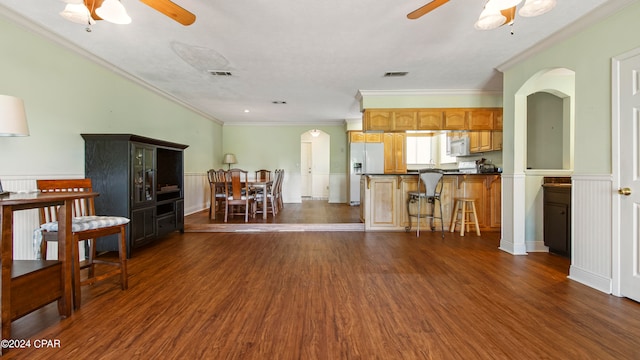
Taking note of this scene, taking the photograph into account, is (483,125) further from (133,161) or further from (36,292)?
(36,292)

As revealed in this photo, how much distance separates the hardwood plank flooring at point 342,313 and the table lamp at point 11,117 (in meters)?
1.20

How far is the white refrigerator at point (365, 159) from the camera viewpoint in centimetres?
750

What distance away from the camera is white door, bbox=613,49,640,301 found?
224 cm

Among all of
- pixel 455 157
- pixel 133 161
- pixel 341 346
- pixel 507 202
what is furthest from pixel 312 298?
pixel 455 157

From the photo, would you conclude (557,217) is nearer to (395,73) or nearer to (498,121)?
(498,121)

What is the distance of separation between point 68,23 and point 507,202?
516 centimetres

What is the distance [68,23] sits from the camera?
8.97 ft

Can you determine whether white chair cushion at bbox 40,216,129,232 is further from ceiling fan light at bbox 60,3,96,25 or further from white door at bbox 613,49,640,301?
white door at bbox 613,49,640,301

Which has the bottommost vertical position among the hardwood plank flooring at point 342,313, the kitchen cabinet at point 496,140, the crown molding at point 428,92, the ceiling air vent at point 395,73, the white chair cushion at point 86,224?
the hardwood plank flooring at point 342,313

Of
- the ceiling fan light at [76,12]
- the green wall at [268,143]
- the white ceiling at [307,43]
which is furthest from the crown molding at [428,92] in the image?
the ceiling fan light at [76,12]

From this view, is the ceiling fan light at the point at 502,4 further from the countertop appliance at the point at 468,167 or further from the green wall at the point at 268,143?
the green wall at the point at 268,143

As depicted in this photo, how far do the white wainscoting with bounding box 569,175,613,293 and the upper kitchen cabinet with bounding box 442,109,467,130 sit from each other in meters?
2.39

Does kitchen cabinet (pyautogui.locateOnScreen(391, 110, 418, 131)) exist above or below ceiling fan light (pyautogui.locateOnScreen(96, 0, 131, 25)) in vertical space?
below

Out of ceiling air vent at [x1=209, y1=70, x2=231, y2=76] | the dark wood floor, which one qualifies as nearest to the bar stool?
the dark wood floor
